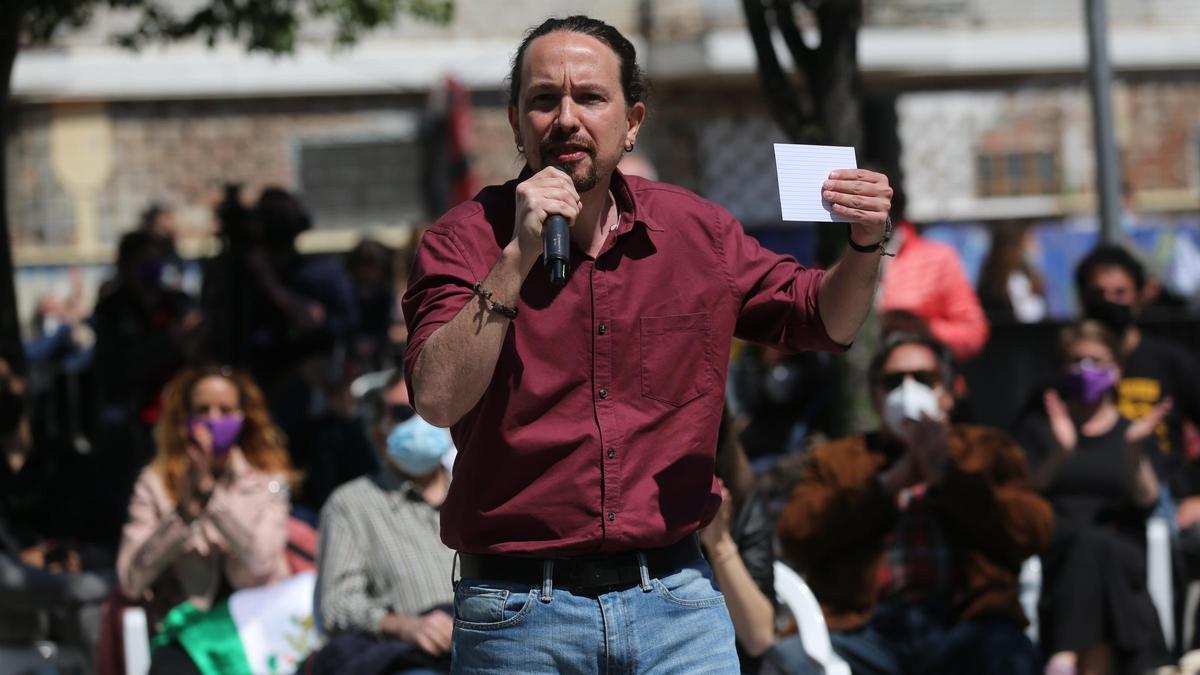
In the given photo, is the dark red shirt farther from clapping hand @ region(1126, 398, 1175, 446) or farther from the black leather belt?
clapping hand @ region(1126, 398, 1175, 446)

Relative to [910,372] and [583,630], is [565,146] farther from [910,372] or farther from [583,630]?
[910,372]

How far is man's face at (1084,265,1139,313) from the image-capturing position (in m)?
7.07

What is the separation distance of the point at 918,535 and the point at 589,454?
2744 mm

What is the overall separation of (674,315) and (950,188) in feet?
56.0

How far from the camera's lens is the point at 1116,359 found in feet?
21.6

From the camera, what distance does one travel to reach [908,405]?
5289mm

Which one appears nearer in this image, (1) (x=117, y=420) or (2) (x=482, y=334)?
(2) (x=482, y=334)

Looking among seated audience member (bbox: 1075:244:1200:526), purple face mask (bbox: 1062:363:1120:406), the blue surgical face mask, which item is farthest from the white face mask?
seated audience member (bbox: 1075:244:1200:526)

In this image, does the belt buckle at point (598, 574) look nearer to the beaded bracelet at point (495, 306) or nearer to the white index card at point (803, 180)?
the beaded bracelet at point (495, 306)

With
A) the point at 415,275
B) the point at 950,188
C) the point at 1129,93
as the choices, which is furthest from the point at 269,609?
the point at 1129,93

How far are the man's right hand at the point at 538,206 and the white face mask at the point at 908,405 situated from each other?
8.88 ft

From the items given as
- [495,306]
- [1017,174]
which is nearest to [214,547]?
[495,306]

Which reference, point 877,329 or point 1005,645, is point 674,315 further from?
point 877,329

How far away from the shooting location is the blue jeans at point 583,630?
116 inches
